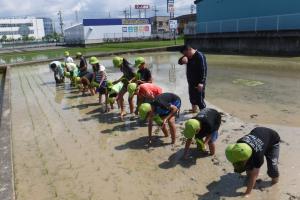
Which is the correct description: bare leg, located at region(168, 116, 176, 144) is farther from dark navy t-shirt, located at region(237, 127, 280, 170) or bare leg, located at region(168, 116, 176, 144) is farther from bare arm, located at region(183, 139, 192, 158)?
dark navy t-shirt, located at region(237, 127, 280, 170)

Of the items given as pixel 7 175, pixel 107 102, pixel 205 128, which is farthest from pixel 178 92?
pixel 7 175

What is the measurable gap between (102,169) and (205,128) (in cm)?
176

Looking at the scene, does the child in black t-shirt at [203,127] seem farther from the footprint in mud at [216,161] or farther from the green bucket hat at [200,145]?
the footprint in mud at [216,161]

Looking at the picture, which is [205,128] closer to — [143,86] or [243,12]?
[143,86]

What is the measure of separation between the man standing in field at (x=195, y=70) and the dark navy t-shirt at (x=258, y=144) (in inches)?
132

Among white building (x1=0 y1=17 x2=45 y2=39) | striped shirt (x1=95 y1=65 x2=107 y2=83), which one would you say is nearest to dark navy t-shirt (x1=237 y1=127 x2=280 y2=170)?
striped shirt (x1=95 y1=65 x2=107 y2=83)

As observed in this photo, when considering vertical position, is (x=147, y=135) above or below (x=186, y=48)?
below

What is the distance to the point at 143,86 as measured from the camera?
740 cm

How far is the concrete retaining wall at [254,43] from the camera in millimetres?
21688

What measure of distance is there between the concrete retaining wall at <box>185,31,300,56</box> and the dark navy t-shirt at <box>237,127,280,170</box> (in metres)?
17.9

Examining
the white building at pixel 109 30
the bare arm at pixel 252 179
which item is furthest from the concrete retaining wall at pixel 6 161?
the white building at pixel 109 30

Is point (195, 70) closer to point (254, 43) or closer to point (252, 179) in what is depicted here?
point (252, 179)

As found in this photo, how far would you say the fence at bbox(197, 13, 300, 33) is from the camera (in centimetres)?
2300

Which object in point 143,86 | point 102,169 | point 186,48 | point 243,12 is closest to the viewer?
point 102,169
